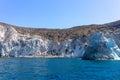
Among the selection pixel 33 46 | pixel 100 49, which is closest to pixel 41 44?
pixel 33 46

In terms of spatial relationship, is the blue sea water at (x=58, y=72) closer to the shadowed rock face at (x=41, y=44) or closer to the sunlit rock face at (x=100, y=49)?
the sunlit rock face at (x=100, y=49)

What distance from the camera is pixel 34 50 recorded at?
14850 centimetres

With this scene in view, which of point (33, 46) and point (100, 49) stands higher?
point (33, 46)

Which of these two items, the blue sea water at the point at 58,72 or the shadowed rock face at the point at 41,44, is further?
the shadowed rock face at the point at 41,44

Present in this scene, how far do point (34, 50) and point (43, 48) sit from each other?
6808mm

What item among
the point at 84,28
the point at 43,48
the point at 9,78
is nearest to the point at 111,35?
the point at 43,48

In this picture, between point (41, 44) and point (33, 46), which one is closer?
point (33, 46)

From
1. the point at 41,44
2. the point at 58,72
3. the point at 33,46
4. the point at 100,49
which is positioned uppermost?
the point at 41,44

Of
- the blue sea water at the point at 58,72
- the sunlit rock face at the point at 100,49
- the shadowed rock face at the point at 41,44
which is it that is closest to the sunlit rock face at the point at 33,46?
the shadowed rock face at the point at 41,44

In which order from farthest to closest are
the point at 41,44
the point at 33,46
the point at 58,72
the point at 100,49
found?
the point at 41,44 → the point at 33,46 → the point at 100,49 → the point at 58,72

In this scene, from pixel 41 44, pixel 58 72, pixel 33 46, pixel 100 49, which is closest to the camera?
pixel 58 72

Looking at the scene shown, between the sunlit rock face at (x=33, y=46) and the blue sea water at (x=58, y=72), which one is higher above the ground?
the sunlit rock face at (x=33, y=46)

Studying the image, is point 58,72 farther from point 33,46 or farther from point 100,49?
point 33,46

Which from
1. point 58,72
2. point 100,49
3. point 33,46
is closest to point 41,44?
point 33,46
